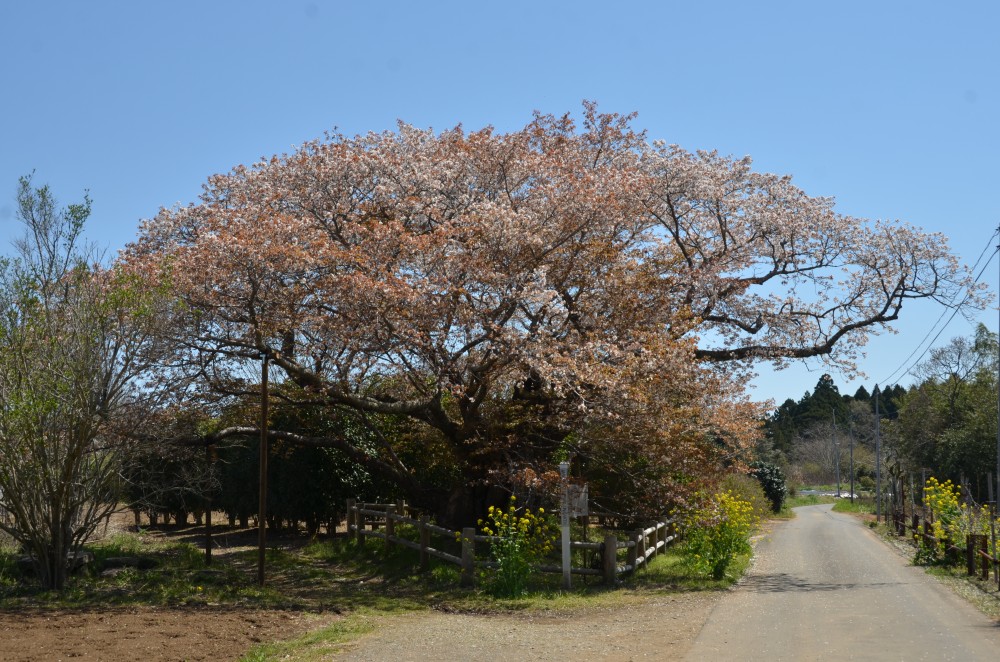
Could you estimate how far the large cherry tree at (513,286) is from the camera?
51.3 ft

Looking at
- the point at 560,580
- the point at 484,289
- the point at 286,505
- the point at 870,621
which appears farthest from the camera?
the point at 286,505

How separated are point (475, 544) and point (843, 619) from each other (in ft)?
25.9

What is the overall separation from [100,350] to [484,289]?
6.37m

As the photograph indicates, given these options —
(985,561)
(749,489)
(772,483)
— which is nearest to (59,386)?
(985,561)

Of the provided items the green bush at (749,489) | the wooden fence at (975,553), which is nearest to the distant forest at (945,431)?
the green bush at (749,489)

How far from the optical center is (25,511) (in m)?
13.5

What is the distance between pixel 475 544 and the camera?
17.5 metres

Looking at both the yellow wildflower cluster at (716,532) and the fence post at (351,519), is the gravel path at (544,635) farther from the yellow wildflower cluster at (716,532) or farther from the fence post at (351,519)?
the fence post at (351,519)

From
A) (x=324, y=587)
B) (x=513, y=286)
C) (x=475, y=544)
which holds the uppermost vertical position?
(x=513, y=286)

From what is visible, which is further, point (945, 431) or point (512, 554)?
point (945, 431)

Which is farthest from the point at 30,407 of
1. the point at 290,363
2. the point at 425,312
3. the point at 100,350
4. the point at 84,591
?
the point at 425,312

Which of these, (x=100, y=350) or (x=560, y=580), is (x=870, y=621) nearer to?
(x=560, y=580)

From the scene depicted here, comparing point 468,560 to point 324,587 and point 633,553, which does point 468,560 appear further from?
point 633,553

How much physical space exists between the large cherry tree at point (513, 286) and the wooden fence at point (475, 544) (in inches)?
48.4
